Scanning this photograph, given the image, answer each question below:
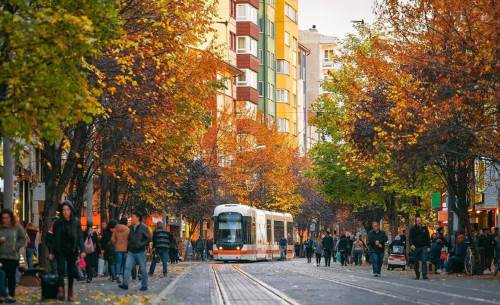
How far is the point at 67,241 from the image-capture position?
2480cm

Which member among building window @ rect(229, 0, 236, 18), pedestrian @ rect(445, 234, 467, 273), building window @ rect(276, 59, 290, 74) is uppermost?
building window @ rect(229, 0, 236, 18)

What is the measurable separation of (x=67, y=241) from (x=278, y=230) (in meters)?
61.4

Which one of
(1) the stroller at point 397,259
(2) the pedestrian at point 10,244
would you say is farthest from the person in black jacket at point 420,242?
(1) the stroller at point 397,259

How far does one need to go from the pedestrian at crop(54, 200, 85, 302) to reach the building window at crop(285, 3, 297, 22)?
11700cm

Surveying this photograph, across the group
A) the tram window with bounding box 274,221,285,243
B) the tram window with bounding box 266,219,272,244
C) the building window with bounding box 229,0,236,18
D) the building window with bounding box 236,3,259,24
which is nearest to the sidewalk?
the tram window with bounding box 266,219,272,244

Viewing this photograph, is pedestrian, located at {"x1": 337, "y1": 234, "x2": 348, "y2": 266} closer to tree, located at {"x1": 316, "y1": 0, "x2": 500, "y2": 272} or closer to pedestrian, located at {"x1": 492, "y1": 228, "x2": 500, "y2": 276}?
pedestrian, located at {"x1": 492, "y1": 228, "x2": 500, "y2": 276}

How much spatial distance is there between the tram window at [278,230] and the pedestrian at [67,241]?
195ft

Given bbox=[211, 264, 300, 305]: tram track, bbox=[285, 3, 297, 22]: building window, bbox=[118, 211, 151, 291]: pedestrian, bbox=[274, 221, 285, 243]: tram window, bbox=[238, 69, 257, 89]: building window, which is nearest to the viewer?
bbox=[211, 264, 300, 305]: tram track

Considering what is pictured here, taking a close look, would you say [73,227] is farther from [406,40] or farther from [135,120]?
[406,40]

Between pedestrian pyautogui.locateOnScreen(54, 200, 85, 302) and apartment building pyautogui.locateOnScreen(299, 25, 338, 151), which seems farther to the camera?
apartment building pyautogui.locateOnScreen(299, 25, 338, 151)

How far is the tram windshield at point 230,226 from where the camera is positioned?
72.0 meters

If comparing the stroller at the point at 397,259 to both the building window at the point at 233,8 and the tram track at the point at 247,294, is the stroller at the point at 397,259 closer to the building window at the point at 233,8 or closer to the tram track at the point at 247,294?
the tram track at the point at 247,294

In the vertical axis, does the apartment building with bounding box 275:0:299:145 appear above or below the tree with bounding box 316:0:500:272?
above

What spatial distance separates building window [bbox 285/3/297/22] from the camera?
5561 inches
